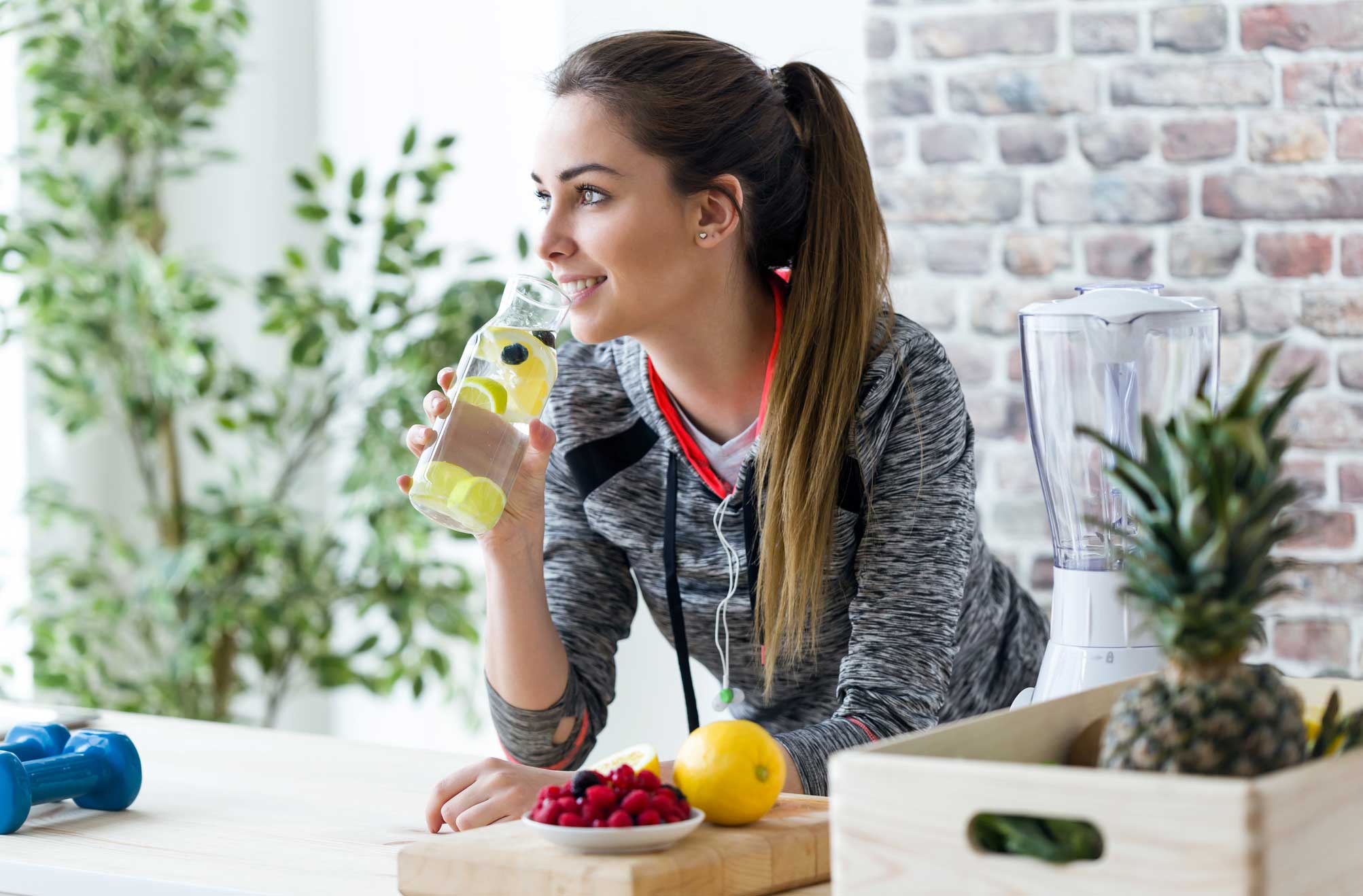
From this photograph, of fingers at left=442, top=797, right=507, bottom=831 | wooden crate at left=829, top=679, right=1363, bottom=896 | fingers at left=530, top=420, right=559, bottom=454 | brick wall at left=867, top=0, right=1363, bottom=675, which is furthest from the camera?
brick wall at left=867, top=0, right=1363, bottom=675

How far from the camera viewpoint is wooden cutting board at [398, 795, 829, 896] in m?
1.03

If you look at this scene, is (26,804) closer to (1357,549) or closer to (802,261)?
(802,261)

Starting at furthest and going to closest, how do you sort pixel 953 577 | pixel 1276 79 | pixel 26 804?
pixel 1276 79 < pixel 953 577 < pixel 26 804

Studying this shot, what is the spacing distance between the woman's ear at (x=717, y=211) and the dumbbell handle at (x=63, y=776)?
0.81 metres

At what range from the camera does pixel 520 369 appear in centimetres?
142

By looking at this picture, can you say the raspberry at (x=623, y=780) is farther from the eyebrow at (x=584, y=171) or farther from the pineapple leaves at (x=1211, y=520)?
the eyebrow at (x=584, y=171)

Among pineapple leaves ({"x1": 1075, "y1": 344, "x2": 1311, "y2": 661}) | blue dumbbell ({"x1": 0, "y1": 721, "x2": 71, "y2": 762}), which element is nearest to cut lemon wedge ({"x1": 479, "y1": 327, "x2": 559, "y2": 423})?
Answer: blue dumbbell ({"x1": 0, "y1": 721, "x2": 71, "y2": 762})

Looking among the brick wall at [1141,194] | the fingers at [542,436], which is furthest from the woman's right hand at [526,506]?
the brick wall at [1141,194]

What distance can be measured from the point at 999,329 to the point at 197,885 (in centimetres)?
181

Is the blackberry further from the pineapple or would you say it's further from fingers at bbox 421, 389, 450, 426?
the pineapple

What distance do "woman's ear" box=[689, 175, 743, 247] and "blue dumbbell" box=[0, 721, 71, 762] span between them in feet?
2.71

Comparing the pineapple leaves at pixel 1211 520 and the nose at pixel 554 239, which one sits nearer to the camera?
the pineapple leaves at pixel 1211 520

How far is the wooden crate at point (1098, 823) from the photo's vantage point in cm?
77

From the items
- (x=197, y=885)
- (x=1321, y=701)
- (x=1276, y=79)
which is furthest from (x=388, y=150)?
(x=1321, y=701)
